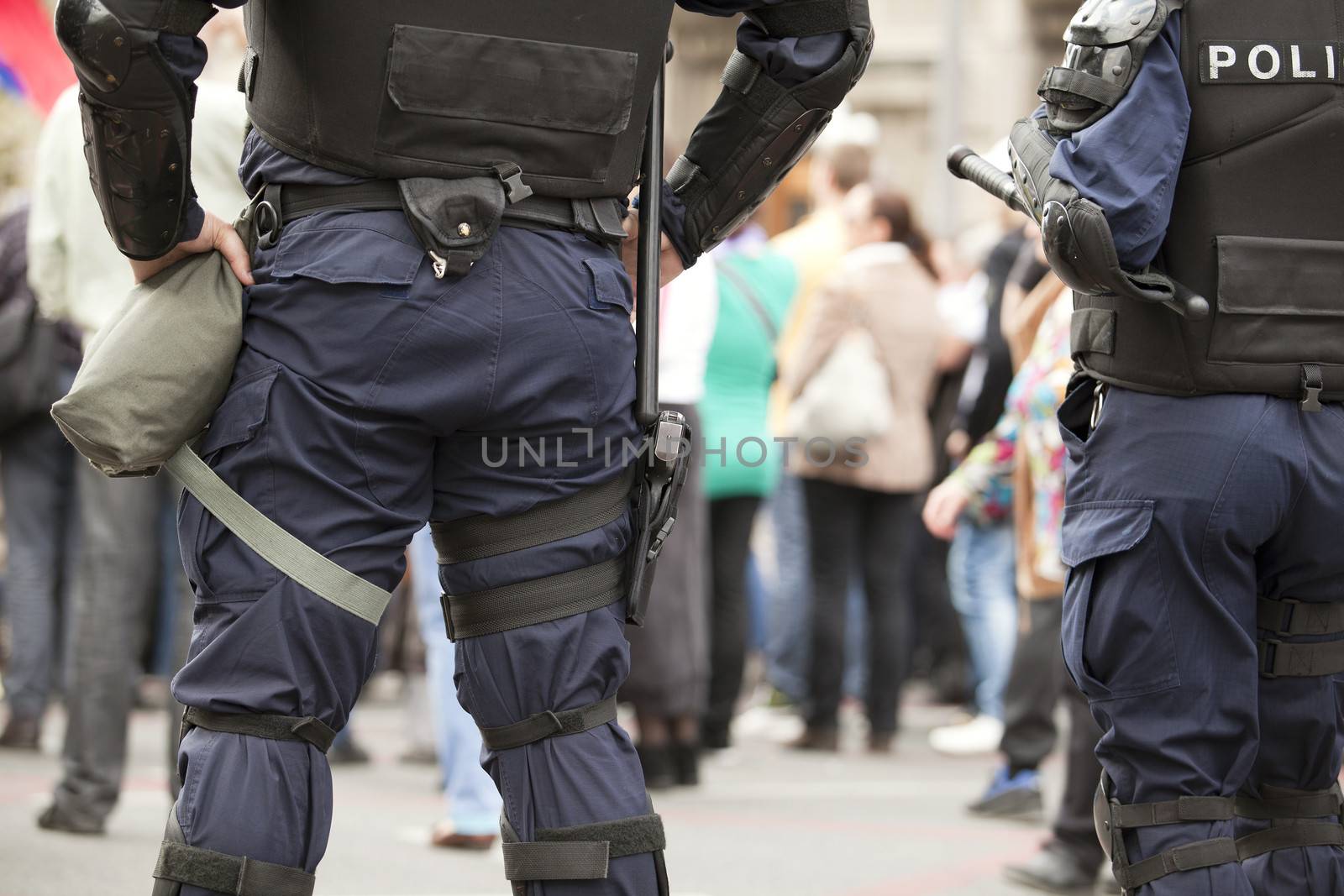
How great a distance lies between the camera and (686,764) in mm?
6340

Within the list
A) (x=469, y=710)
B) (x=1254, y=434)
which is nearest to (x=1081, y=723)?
(x=1254, y=434)

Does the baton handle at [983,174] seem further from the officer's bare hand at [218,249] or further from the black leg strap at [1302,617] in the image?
the officer's bare hand at [218,249]

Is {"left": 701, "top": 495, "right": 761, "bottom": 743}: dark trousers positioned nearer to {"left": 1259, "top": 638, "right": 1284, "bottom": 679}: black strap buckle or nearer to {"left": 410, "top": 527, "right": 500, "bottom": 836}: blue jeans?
{"left": 410, "top": 527, "right": 500, "bottom": 836}: blue jeans

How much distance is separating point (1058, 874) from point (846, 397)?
9.01ft

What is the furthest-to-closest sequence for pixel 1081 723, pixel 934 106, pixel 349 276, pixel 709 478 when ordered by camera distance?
1. pixel 934 106
2. pixel 709 478
3. pixel 1081 723
4. pixel 349 276

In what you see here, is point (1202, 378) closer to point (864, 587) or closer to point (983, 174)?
point (983, 174)

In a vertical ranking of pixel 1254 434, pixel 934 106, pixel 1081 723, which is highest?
pixel 934 106

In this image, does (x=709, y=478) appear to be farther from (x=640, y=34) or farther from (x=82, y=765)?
(x=640, y=34)

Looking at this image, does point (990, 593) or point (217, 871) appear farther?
point (990, 593)

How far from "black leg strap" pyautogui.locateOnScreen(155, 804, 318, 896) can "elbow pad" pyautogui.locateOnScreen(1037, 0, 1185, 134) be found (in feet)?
5.83

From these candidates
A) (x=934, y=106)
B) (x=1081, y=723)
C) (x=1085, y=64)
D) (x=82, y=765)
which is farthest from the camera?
(x=934, y=106)

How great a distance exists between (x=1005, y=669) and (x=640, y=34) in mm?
5227

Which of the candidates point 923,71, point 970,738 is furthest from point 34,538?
point 923,71

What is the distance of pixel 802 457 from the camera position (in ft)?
23.7
